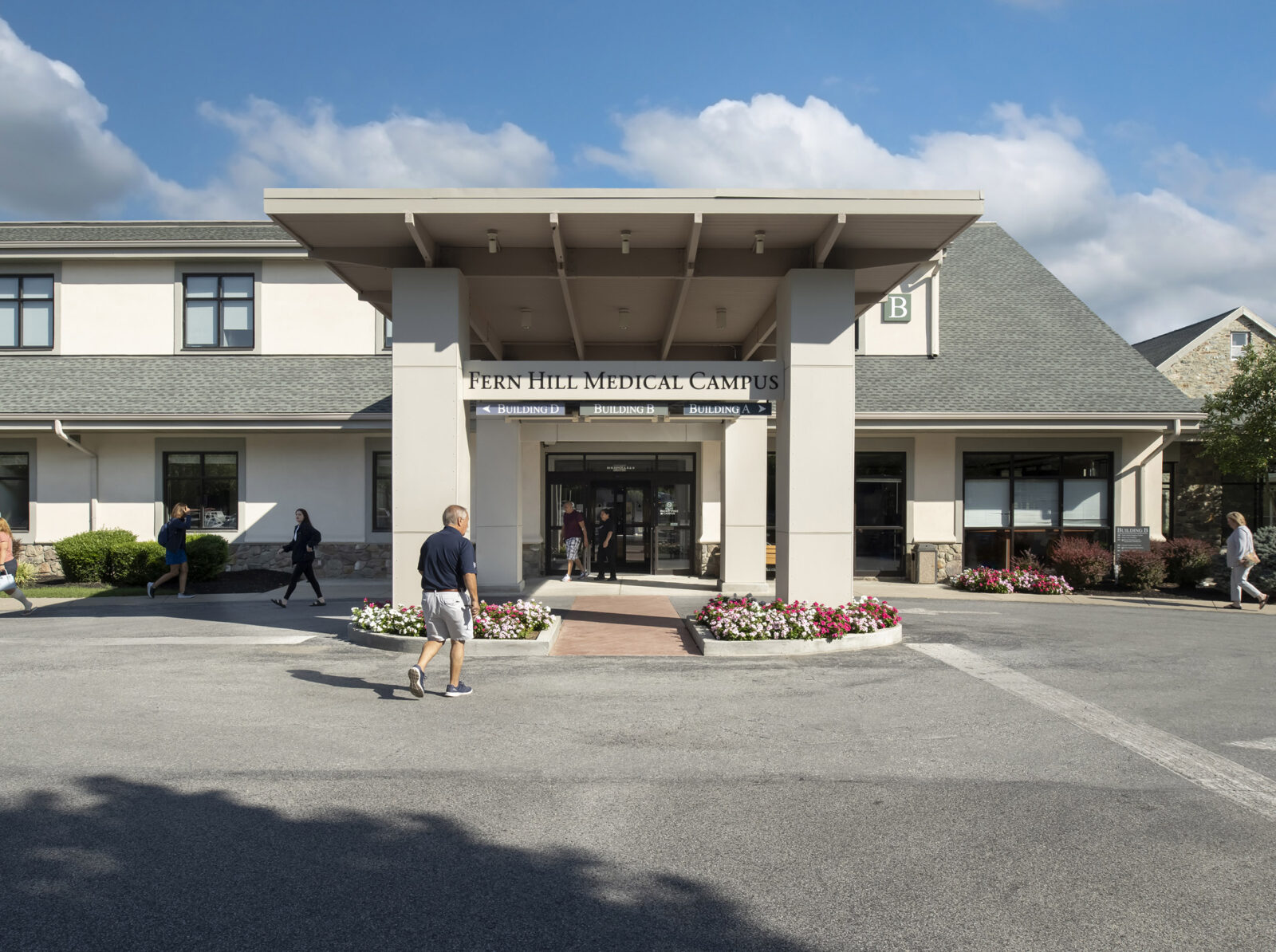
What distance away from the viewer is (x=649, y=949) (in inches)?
144

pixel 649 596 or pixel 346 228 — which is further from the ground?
pixel 346 228

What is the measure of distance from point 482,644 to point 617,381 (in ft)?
12.4

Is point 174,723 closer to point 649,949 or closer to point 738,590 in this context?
point 649,949

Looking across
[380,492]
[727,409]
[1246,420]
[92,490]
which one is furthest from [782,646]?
[92,490]

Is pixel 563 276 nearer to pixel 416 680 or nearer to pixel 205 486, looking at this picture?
pixel 416 680

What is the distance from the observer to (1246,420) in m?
18.7

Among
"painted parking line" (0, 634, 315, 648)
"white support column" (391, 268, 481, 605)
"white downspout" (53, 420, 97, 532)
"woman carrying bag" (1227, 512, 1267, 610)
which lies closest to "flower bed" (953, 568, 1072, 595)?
"woman carrying bag" (1227, 512, 1267, 610)

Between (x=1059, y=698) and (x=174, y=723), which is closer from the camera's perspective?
(x=174, y=723)

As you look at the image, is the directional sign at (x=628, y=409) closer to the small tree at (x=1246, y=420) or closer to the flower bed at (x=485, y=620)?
the flower bed at (x=485, y=620)

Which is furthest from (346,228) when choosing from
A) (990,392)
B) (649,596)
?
(990,392)

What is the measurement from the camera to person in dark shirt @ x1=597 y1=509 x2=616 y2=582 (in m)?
19.6

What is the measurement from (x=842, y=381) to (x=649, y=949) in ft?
29.2

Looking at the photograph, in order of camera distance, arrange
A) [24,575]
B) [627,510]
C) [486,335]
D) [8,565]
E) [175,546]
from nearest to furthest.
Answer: [8,565] → [486,335] → [175,546] → [24,575] → [627,510]

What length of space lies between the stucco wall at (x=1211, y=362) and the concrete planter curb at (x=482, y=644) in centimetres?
2109
